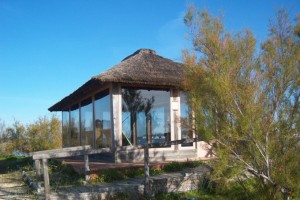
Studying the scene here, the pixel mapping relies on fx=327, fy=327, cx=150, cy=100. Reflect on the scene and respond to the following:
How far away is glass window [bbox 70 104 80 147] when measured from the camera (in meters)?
15.0

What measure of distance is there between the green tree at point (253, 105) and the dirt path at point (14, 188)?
184 inches

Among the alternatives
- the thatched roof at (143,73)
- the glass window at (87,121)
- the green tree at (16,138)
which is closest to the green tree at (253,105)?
the thatched roof at (143,73)

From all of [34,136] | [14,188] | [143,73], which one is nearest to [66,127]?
[34,136]

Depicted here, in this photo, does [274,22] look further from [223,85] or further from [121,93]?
[121,93]

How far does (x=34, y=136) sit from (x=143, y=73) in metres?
14.3

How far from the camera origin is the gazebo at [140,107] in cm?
988

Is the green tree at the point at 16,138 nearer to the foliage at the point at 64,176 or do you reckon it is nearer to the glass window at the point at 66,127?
the glass window at the point at 66,127

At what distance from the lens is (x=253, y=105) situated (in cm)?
518

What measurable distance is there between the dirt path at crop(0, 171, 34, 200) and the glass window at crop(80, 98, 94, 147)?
2.98 meters

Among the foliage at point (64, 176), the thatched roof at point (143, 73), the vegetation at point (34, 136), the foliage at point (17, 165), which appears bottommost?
the foliage at point (17, 165)

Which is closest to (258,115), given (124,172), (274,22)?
(274,22)

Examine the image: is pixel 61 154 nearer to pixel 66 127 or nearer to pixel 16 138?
pixel 66 127

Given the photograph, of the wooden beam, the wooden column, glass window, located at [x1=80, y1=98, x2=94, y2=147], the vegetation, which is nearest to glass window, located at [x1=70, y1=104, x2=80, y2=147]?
glass window, located at [x1=80, y1=98, x2=94, y2=147]

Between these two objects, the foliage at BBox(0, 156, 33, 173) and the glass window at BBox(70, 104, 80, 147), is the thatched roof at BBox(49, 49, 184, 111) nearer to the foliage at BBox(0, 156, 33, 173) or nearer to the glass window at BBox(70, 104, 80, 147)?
the glass window at BBox(70, 104, 80, 147)
